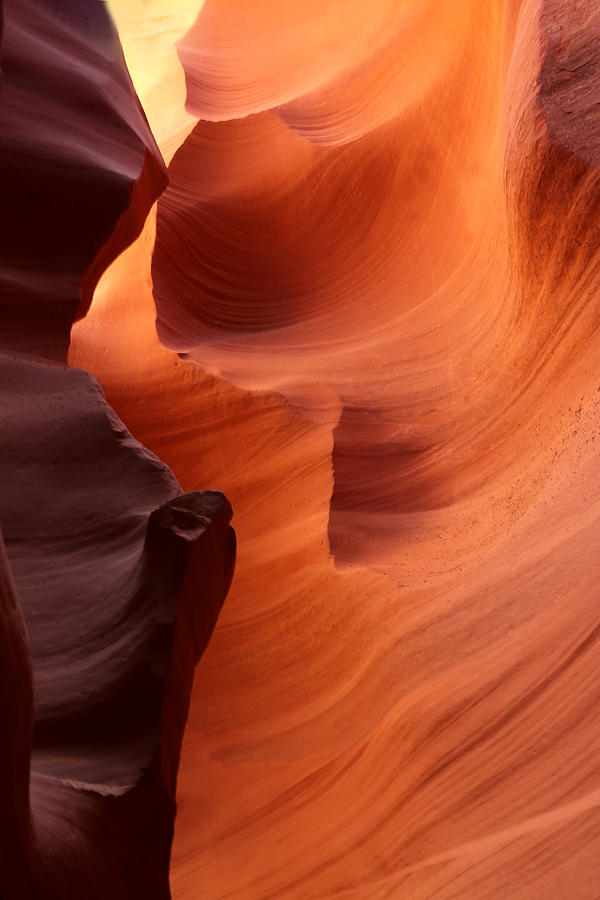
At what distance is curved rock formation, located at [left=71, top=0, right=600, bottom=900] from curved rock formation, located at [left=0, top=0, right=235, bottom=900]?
110cm

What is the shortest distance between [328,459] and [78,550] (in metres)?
2.17

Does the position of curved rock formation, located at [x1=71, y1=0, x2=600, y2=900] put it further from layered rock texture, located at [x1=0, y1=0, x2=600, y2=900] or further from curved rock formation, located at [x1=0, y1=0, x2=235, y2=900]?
curved rock formation, located at [x1=0, y1=0, x2=235, y2=900]

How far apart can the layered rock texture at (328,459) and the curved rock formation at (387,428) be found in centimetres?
1

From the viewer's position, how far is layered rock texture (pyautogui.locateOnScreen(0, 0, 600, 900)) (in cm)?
184

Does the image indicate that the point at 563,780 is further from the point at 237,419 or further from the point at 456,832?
the point at 237,419

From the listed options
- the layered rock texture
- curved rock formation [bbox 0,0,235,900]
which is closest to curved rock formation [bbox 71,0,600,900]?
the layered rock texture

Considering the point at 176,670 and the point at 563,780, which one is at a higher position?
the point at 176,670

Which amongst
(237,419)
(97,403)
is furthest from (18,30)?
(237,419)

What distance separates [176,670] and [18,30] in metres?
2.21

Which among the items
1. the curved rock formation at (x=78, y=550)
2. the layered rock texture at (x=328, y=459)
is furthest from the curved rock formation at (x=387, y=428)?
the curved rock formation at (x=78, y=550)

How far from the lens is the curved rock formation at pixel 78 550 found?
1.38 metres

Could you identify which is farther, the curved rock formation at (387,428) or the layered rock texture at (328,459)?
the curved rock formation at (387,428)

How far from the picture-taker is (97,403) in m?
2.38

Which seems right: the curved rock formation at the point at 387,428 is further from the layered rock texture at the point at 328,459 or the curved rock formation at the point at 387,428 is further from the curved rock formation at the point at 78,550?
the curved rock formation at the point at 78,550
